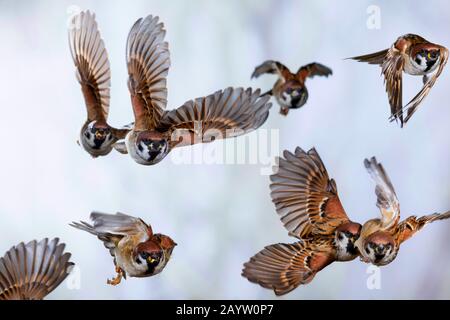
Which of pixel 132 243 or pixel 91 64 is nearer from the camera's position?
pixel 132 243

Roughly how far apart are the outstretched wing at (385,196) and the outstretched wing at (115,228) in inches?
21.5

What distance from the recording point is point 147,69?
7.25ft

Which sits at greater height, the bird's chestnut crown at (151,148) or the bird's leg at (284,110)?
the bird's leg at (284,110)

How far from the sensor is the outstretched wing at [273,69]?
2.33 metres

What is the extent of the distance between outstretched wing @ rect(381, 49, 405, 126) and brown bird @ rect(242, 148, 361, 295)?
0.83 feet

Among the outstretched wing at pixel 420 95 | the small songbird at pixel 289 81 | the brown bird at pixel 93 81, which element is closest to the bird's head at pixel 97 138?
the brown bird at pixel 93 81

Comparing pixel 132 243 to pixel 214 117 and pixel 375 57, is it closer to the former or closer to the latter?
pixel 214 117

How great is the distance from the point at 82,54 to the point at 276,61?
1.59ft

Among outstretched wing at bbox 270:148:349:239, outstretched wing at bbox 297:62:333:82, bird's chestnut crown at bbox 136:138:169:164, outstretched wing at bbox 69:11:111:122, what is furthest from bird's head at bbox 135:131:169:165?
outstretched wing at bbox 297:62:333:82

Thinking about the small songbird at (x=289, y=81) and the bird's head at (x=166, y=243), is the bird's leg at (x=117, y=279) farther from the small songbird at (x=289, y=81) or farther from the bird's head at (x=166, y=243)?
the small songbird at (x=289, y=81)

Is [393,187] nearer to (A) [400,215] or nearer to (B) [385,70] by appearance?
(A) [400,215]

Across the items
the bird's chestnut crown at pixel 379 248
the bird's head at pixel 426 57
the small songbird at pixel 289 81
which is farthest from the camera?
the small songbird at pixel 289 81

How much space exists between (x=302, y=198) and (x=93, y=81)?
579mm

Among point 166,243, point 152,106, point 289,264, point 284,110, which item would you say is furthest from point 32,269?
point 284,110
